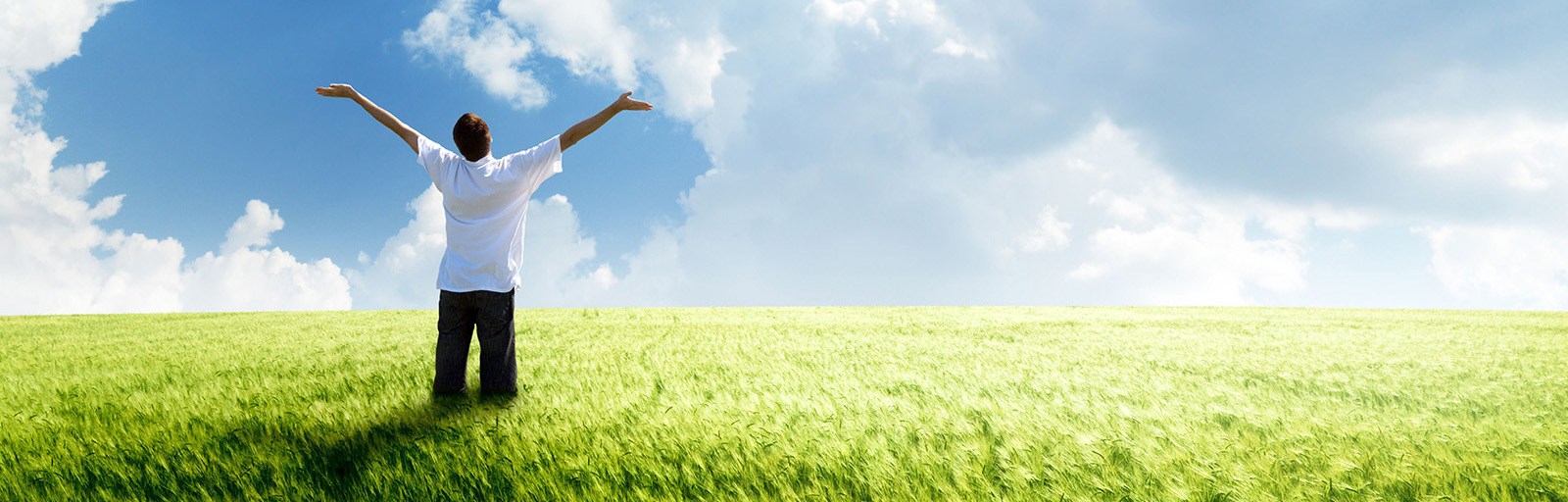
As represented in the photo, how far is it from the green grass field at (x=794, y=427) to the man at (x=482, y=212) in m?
0.71

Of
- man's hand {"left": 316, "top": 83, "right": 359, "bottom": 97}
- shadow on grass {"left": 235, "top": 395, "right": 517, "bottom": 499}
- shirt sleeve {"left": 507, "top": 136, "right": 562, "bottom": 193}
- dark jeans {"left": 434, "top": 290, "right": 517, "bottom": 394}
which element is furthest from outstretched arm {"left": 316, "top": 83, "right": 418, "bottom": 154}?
shadow on grass {"left": 235, "top": 395, "right": 517, "bottom": 499}

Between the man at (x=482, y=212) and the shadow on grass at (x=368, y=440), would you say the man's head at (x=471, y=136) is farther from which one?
the shadow on grass at (x=368, y=440)

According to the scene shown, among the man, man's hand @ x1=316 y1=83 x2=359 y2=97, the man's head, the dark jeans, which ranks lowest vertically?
the dark jeans

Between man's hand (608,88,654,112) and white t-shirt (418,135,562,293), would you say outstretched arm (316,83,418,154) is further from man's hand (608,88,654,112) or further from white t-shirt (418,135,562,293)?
man's hand (608,88,654,112)

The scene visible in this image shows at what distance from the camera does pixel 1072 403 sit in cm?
551

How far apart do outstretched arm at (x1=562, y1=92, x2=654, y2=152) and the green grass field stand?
1960mm

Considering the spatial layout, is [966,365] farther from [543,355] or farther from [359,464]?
[359,464]

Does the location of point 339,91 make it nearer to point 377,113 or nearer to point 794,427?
point 377,113

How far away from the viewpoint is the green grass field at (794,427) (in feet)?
12.0

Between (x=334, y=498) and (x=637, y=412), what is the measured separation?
1885 mm

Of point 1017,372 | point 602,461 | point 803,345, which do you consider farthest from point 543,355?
point 1017,372

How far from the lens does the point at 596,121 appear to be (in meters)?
4.65

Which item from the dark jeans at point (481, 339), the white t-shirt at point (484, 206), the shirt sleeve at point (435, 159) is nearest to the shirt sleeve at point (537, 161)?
the white t-shirt at point (484, 206)

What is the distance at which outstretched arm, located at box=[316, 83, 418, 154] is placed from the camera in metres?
5.13
